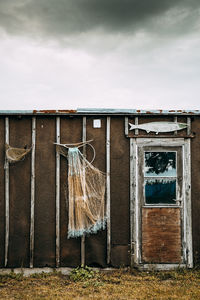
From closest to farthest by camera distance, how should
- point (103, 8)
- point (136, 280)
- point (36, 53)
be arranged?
1. point (136, 280)
2. point (103, 8)
3. point (36, 53)

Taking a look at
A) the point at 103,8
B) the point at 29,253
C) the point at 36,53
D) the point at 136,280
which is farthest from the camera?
the point at 36,53

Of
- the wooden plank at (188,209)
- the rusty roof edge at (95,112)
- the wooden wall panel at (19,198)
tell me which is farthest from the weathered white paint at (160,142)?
the wooden wall panel at (19,198)

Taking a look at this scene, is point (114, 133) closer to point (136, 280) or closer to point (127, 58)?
point (136, 280)

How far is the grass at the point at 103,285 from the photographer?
14.3 ft

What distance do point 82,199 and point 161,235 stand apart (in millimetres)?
1848

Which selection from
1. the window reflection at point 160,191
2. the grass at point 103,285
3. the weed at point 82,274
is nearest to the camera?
the grass at point 103,285

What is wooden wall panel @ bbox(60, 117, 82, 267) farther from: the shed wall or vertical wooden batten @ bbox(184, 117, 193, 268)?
vertical wooden batten @ bbox(184, 117, 193, 268)

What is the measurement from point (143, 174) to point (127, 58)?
801 centimetres

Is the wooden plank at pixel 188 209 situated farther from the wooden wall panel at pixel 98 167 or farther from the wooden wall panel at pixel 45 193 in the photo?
the wooden wall panel at pixel 45 193

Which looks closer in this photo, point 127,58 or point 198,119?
point 198,119

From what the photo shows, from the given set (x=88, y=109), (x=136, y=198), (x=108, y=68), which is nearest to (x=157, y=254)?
(x=136, y=198)

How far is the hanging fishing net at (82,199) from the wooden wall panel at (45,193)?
0.41 meters

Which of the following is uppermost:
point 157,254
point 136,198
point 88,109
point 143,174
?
point 88,109

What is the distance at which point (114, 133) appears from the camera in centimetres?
568
